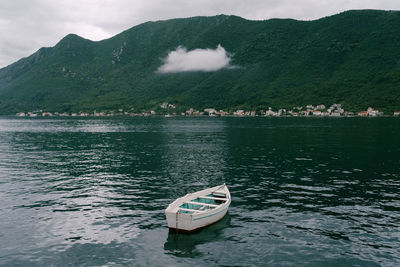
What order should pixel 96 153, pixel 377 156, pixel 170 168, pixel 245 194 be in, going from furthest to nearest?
1. pixel 96 153
2. pixel 377 156
3. pixel 170 168
4. pixel 245 194

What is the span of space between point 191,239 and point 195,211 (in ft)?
8.85

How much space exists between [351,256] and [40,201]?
32089 mm

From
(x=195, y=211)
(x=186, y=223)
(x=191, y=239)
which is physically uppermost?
(x=195, y=211)

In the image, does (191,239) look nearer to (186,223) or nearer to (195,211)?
(186,223)

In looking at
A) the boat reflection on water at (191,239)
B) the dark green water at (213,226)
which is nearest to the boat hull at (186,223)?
the boat reflection on water at (191,239)

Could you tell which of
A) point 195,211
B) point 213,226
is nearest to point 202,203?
point 195,211

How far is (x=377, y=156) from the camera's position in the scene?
202 feet

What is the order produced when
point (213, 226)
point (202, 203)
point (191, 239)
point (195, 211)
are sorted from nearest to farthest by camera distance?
point (191, 239) < point (195, 211) < point (213, 226) < point (202, 203)

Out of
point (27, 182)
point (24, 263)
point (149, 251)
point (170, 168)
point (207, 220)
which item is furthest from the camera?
point (170, 168)

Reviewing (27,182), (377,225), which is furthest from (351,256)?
(27,182)

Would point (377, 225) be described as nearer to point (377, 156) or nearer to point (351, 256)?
point (351, 256)

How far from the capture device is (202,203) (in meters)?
28.3

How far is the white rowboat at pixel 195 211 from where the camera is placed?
24.8 meters

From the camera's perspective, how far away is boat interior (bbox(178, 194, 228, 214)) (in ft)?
90.6
